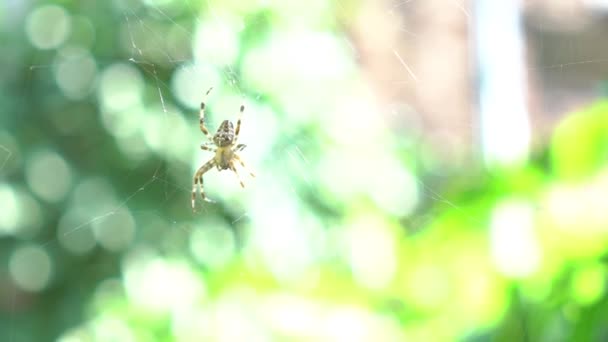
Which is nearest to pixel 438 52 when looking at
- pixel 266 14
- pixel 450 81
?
pixel 450 81

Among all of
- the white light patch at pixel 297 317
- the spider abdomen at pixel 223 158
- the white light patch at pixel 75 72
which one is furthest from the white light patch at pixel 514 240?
the white light patch at pixel 75 72

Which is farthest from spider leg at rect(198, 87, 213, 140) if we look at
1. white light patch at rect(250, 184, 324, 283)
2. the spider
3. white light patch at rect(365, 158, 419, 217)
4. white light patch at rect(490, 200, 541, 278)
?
white light patch at rect(490, 200, 541, 278)

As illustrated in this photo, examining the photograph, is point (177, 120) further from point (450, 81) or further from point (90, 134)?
point (450, 81)

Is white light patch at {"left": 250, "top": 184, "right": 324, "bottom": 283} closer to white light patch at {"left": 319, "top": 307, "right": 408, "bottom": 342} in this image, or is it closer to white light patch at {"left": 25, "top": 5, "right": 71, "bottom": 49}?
white light patch at {"left": 319, "top": 307, "right": 408, "bottom": 342}

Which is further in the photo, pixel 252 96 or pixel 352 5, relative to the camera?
pixel 352 5

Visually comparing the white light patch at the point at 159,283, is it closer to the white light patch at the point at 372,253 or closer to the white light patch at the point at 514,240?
the white light patch at the point at 372,253

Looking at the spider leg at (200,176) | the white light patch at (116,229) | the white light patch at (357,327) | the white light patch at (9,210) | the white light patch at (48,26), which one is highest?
the white light patch at (48,26)
